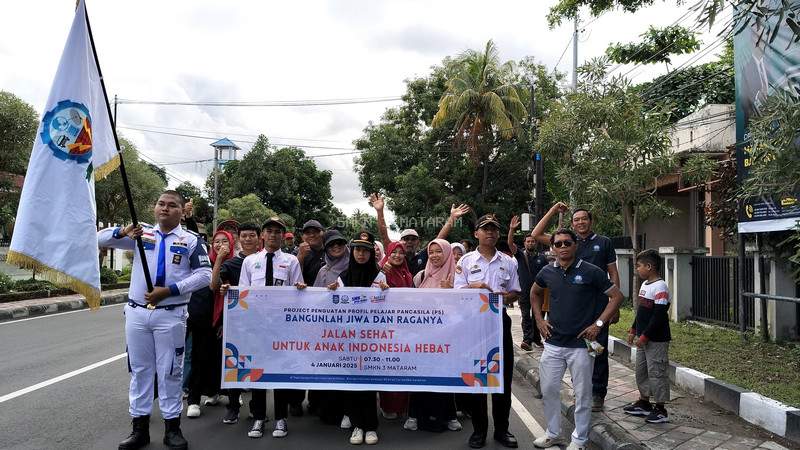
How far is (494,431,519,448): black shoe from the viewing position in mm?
4742

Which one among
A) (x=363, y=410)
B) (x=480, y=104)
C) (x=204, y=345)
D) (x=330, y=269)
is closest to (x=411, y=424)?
(x=363, y=410)

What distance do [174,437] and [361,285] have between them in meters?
1.87

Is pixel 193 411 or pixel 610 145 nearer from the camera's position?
pixel 193 411

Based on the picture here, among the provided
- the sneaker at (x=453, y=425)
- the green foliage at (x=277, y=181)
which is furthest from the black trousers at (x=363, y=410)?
the green foliage at (x=277, y=181)

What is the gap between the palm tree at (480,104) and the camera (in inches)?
1022

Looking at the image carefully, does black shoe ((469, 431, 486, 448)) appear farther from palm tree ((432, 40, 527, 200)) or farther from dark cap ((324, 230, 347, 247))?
palm tree ((432, 40, 527, 200))

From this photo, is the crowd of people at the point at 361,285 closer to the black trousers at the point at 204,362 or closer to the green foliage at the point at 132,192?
the black trousers at the point at 204,362

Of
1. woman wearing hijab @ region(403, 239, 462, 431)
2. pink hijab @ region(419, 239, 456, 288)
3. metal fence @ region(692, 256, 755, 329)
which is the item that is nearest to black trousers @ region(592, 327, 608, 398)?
woman wearing hijab @ region(403, 239, 462, 431)

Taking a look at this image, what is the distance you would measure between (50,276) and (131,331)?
689 millimetres

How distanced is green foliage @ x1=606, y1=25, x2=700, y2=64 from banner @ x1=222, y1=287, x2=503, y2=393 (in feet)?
39.4

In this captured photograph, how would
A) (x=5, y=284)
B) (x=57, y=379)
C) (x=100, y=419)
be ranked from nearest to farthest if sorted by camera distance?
(x=100, y=419)
(x=57, y=379)
(x=5, y=284)

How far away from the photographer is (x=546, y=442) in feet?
15.7

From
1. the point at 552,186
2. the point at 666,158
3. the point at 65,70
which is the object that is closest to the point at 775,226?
the point at 666,158

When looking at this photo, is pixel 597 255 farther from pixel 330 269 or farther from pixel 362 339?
pixel 330 269
